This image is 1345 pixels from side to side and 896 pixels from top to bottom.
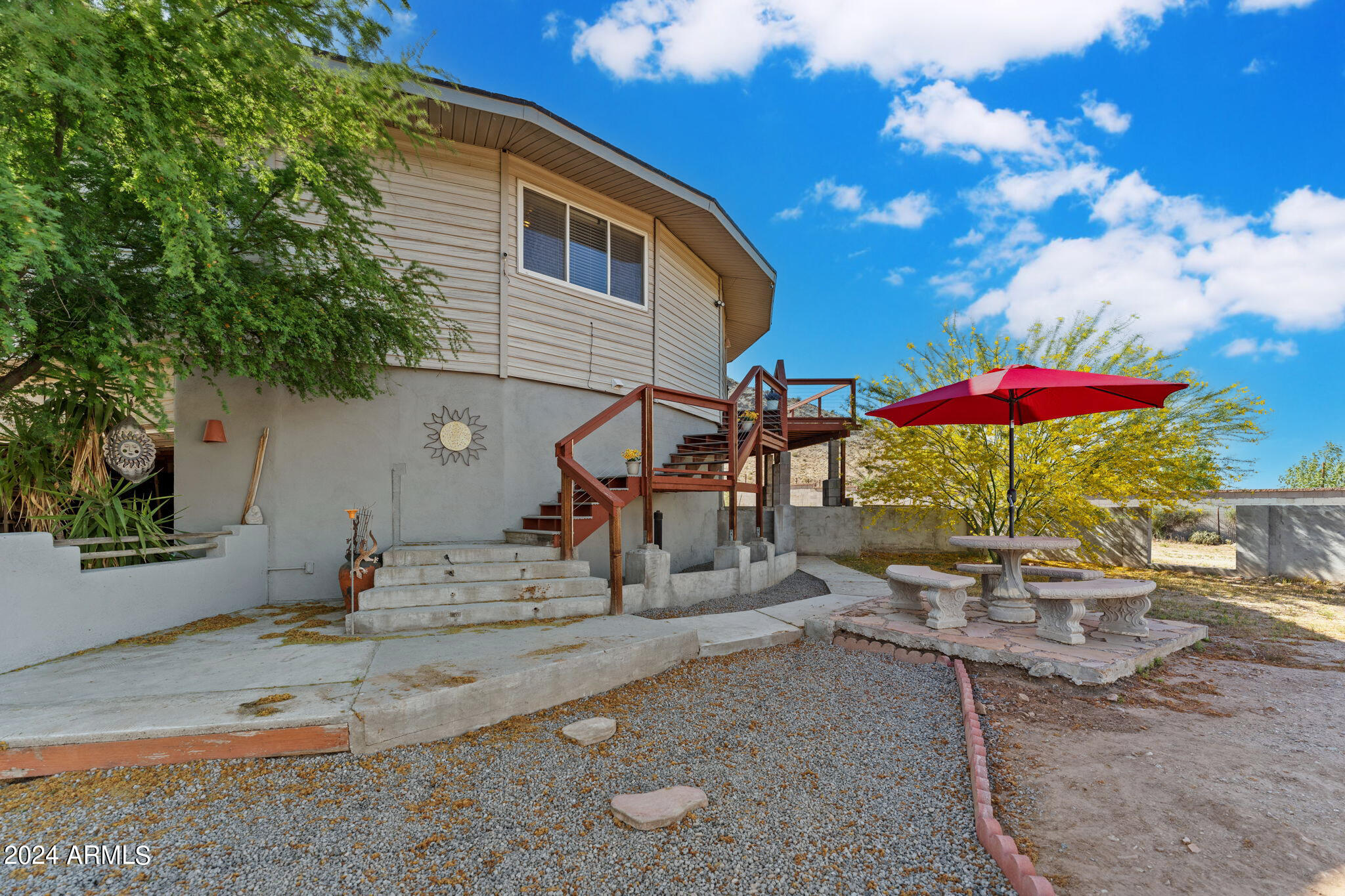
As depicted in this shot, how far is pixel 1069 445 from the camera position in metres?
8.35

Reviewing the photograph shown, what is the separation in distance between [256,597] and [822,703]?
17.3ft

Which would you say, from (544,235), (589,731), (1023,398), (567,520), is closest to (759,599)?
(567,520)

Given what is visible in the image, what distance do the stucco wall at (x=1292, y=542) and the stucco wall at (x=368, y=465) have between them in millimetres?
9929

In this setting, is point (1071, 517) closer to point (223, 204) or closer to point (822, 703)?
point (822, 703)

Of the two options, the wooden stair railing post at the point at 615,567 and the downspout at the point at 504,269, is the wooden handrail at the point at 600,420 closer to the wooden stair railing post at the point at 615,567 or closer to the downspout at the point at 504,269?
the wooden stair railing post at the point at 615,567

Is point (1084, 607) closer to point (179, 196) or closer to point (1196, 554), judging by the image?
point (179, 196)

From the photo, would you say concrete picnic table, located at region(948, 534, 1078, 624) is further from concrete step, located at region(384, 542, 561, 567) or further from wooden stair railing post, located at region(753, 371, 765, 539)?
concrete step, located at region(384, 542, 561, 567)

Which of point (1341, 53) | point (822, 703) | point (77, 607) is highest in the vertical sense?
point (1341, 53)

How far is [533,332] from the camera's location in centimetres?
682

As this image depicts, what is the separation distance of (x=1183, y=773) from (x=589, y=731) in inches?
105

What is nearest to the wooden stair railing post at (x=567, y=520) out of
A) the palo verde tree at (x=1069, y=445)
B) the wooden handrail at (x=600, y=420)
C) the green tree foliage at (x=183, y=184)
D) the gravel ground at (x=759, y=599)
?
the wooden handrail at (x=600, y=420)

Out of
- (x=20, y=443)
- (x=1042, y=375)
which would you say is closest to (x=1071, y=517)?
(x=1042, y=375)

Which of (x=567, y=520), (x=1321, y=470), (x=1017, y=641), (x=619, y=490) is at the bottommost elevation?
(x=1017, y=641)

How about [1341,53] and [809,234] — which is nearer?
[1341,53]
